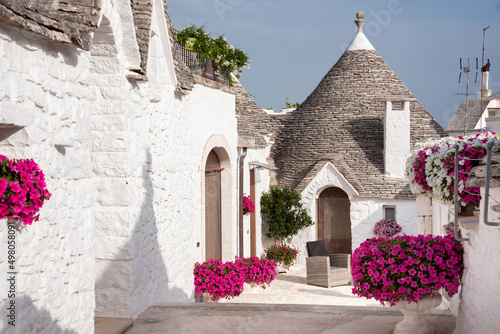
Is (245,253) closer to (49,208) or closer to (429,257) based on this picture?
(429,257)

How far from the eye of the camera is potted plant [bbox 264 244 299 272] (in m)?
15.9

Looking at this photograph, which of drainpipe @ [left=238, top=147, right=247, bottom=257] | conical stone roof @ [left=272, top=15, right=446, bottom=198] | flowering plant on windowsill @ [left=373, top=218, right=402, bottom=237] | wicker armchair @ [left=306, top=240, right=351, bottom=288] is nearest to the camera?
drainpipe @ [left=238, top=147, right=247, bottom=257]

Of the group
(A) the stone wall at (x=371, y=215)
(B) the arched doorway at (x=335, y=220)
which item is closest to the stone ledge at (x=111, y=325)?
(A) the stone wall at (x=371, y=215)

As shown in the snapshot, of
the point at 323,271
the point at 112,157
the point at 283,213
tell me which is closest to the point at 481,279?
the point at 112,157

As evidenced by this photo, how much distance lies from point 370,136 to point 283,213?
362 cm

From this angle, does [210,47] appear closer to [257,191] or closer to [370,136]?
[257,191]

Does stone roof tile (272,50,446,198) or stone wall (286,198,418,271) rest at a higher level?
stone roof tile (272,50,446,198)

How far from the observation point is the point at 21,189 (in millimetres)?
3287

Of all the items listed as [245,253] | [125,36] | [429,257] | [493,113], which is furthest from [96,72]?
[493,113]

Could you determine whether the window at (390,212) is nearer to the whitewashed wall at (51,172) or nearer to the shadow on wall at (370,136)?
the shadow on wall at (370,136)

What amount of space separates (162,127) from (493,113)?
25313mm

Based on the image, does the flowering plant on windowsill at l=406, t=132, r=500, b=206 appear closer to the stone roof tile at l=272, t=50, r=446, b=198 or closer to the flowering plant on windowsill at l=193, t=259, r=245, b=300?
the flowering plant on windowsill at l=193, t=259, r=245, b=300

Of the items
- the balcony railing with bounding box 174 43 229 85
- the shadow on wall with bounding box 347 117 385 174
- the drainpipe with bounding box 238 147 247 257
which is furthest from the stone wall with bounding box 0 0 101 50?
the shadow on wall with bounding box 347 117 385 174

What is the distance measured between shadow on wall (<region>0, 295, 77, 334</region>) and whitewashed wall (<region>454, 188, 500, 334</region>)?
319 cm
